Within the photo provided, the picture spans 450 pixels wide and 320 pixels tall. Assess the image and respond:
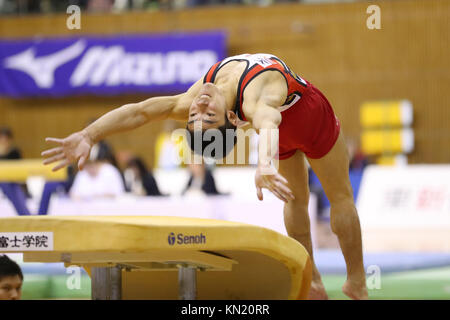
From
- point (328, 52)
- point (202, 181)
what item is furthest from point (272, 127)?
point (328, 52)

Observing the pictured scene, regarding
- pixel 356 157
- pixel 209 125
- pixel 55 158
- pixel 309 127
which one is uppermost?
pixel 356 157

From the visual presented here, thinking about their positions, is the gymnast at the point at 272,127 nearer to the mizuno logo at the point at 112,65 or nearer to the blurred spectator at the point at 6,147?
the blurred spectator at the point at 6,147

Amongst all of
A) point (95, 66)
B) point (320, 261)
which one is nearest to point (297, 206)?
point (320, 261)

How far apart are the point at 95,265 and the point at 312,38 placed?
11.7 m

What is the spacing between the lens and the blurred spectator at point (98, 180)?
8.59 meters

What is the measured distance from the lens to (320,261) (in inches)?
267

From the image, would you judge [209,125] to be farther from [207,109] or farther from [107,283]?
[107,283]

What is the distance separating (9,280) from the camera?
3.76 meters

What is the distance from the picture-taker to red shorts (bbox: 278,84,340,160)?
4082 millimetres

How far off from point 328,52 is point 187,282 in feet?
38.2

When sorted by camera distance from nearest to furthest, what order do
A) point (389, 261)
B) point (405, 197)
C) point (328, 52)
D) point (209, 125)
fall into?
point (209, 125)
point (389, 261)
point (405, 197)
point (328, 52)
